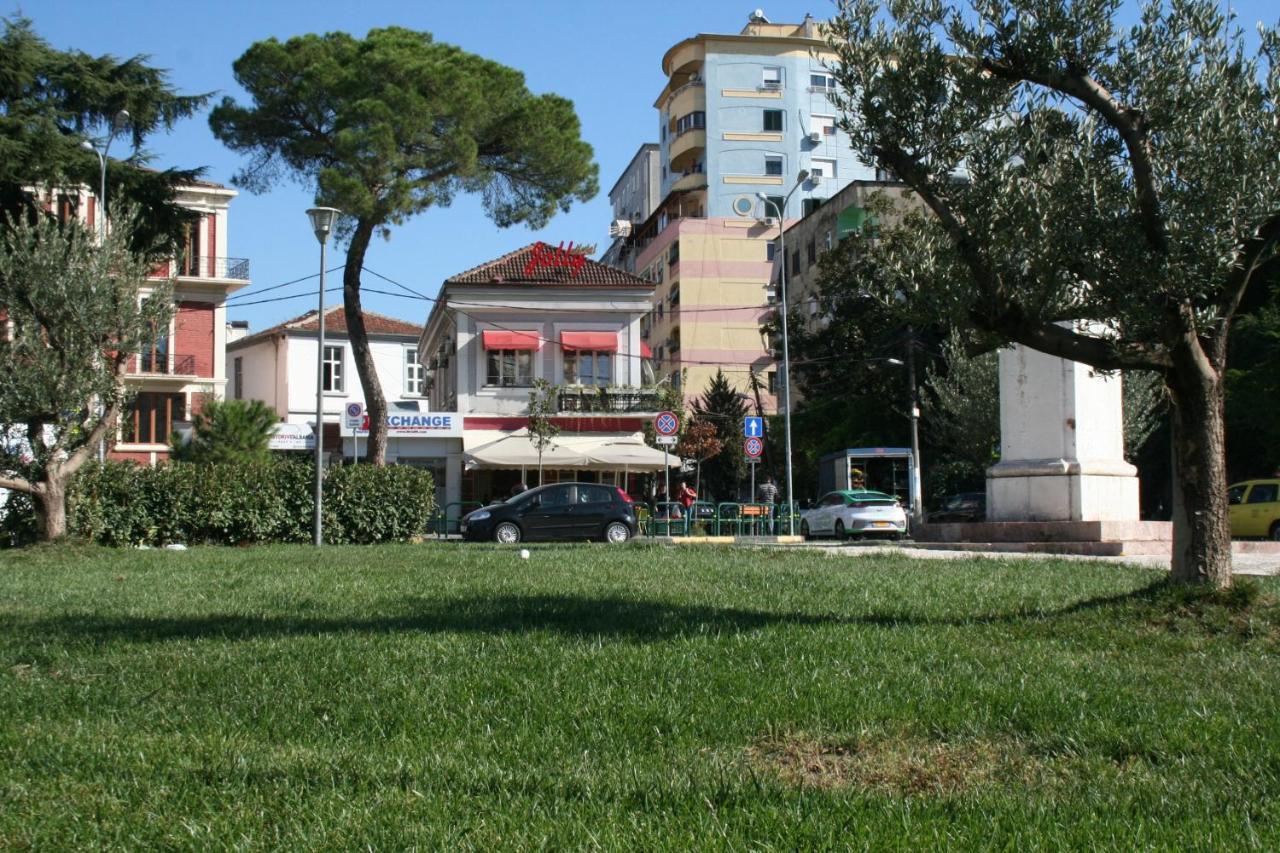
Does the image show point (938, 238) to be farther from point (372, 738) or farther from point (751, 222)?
point (751, 222)

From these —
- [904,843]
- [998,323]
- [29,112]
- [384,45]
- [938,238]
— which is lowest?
[904,843]

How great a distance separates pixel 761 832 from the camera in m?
4.05

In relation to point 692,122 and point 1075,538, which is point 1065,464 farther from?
point 692,122

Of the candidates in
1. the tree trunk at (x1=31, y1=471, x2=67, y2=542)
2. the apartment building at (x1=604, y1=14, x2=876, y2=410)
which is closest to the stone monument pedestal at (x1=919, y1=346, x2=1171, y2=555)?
the tree trunk at (x1=31, y1=471, x2=67, y2=542)

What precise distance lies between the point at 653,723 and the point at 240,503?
786 inches

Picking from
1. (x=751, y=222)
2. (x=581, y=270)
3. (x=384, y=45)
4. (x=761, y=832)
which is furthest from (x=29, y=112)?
(x=751, y=222)

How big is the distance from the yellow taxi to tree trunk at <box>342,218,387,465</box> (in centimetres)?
2043

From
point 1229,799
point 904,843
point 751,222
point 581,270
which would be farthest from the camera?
point 751,222

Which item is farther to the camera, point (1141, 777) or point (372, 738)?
point (372, 738)

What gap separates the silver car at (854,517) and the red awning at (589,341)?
13314 mm

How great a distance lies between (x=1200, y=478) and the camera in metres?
8.23

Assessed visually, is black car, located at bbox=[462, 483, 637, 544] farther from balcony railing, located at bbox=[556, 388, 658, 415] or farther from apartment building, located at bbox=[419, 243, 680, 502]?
balcony railing, located at bbox=[556, 388, 658, 415]

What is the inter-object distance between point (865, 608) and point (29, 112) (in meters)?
23.7

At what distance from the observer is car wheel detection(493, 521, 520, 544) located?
28656mm
